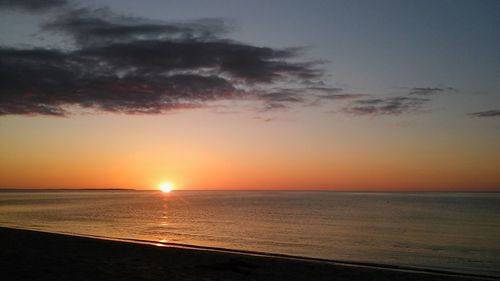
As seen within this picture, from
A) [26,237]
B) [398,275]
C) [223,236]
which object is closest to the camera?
[398,275]

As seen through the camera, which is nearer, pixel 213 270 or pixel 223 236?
pixel 213 270

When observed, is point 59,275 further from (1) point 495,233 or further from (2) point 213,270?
(1) point 495,233

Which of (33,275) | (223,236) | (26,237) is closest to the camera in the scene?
(33,275)

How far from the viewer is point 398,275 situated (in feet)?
71.6

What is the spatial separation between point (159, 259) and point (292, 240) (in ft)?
67.9

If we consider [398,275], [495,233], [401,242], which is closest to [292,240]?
[401,242]

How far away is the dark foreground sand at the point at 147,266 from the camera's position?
61.3 ft

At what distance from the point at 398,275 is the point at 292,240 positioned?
20.5m

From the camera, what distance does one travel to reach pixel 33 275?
17781 millimetres

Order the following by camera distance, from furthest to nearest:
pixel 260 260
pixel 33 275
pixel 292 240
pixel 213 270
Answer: pixel 292 240, pixel 260 260, pixel 213 270, pixel 33 275

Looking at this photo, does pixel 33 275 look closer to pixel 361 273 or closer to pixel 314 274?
pixel 314 274

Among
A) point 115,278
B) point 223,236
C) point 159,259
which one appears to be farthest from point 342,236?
point 115,278

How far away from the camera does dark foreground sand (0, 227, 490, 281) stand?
18.7 meters

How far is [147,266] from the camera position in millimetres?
21047
